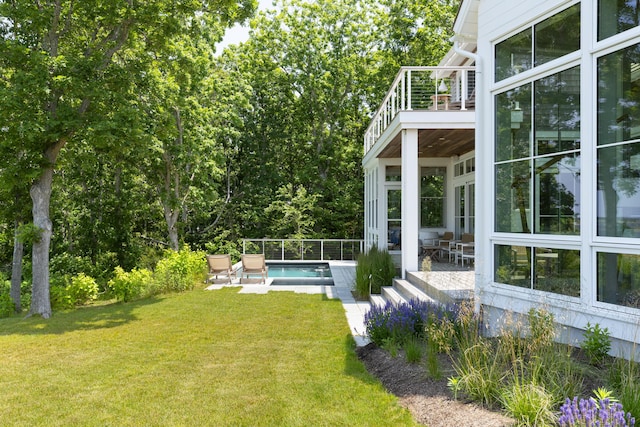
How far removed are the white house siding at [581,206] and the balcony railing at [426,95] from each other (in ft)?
6.10

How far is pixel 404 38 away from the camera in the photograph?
23.6 meters

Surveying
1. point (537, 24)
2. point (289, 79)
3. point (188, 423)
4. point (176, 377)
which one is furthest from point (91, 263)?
point (537, 24)

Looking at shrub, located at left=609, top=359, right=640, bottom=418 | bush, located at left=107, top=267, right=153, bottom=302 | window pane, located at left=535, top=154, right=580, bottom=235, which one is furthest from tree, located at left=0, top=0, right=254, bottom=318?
shrub, located at left=609, top=359, right=640, bottom=418

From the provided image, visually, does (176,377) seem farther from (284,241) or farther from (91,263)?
(91,263)

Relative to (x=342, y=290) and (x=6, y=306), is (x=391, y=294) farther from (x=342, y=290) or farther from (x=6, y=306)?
(x=6, y=306)

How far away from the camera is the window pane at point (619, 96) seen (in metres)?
4.26

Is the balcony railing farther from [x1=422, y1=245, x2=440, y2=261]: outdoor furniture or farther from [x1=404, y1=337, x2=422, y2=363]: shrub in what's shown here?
[x1=404, y1=337, x2=422, y2=363]: shrub

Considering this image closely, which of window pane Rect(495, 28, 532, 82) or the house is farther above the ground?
window pane Rect(495, 28, 532, 82)

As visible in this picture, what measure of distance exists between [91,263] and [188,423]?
16.7 metres

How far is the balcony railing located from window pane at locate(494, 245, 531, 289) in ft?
11.3

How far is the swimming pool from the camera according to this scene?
14133mm

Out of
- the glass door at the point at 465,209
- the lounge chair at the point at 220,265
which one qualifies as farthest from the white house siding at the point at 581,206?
the lounge chair at the point at 220,265

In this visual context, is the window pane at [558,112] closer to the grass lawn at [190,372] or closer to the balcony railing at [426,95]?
the balcony railing at [426,95]

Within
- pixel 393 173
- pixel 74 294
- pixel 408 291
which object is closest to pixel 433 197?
pixel 393 173
